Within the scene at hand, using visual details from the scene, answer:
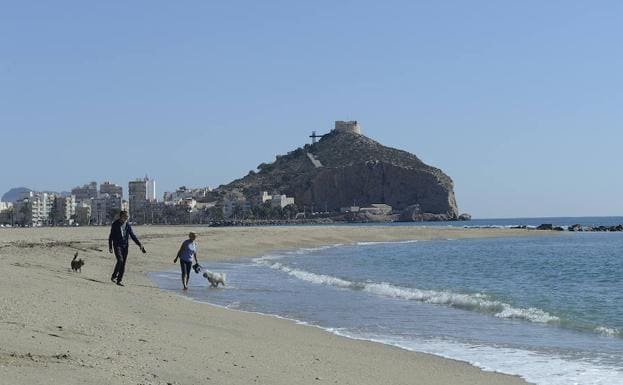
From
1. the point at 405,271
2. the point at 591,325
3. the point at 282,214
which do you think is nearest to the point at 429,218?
the point at 282,214

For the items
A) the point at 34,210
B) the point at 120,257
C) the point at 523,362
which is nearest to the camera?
the point at 523,362

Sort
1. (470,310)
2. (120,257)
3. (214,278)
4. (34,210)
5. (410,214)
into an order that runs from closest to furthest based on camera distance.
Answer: (120,257), (470,310), (214,278), (34,210), (410,214)

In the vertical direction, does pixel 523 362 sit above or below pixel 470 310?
above

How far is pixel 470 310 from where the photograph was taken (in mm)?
15688

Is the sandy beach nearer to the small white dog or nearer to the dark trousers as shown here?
the dark trousers

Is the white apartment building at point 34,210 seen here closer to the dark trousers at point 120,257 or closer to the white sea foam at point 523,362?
the dark trousers at point 120,257

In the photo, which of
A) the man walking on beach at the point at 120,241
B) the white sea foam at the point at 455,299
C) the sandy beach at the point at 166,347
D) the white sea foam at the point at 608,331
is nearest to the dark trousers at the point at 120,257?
the man walking on beach at the point at 120,241

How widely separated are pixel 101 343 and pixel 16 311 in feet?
6.07

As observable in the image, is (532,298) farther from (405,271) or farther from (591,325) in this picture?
(405,271)

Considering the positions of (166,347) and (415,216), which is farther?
(415,216)

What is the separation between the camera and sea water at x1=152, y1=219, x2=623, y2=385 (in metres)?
9.60

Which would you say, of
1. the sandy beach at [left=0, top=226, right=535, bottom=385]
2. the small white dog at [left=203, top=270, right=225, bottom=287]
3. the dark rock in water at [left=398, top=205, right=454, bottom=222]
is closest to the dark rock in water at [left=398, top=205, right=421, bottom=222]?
the dark rock in water at [left=398, top=205, right=454, bottom=222]

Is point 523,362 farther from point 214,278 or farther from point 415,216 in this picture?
point 415,216

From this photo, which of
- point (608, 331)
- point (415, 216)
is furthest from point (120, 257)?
point (415, 216)
